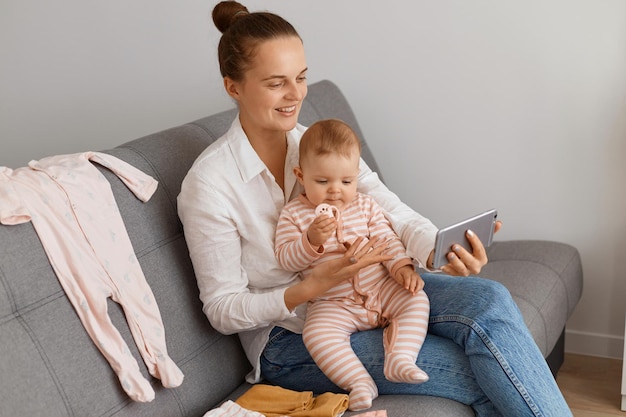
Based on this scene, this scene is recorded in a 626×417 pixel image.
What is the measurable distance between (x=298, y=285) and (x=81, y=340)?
480 millimetres

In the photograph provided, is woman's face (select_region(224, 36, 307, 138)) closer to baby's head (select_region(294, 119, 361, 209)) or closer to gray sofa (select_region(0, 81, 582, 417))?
baby's head (select_region(294, 119, 361, 209))

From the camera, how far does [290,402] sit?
1.82 m

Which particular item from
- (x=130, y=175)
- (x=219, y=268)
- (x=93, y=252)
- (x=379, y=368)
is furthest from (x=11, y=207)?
(x=379, y=368)

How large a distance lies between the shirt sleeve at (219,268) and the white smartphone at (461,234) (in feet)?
1.20

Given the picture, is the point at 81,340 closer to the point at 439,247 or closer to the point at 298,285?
the point at 298,285

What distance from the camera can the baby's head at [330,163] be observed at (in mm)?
1923

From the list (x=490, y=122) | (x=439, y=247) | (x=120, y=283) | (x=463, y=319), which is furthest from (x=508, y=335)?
(x=490, y=122)

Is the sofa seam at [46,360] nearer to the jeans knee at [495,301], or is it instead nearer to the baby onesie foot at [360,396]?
the baby onesie foot at [360,396]

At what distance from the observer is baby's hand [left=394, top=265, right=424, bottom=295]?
1.88 metres

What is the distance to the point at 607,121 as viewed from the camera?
272cm

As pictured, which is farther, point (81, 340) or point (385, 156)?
point (385, 156)

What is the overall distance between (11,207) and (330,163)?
0.69 metres

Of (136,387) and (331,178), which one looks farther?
(331,178)

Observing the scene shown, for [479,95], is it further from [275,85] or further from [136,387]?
[136,387]
